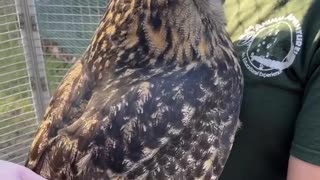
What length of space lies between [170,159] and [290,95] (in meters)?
0.26

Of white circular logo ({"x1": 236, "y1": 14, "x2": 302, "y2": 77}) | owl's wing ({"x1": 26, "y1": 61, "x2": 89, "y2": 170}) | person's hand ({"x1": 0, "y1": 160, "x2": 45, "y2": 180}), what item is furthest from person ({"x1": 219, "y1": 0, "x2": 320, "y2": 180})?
person's hand ({"x1": 0, "y1": 160, "x2": 45, "y2": 180})

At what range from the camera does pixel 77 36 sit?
2.70 meters

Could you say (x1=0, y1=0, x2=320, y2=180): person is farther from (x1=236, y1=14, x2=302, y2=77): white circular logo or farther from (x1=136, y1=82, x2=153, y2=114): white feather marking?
(x1=136, y1=82, x2=153, y2=114): white feather marking

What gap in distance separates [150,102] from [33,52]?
1.84 metres

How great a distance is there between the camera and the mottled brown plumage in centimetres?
106

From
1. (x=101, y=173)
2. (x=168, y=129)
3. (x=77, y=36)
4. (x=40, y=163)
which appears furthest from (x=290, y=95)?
(x=77, y=36)

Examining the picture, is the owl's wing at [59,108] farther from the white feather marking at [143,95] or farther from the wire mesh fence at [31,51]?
the wire mesh fence at [31,51]

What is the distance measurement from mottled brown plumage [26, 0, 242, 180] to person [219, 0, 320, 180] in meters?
0.06

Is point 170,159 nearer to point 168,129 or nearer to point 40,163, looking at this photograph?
point 168,129

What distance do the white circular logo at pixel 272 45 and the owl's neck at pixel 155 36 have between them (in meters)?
0.08

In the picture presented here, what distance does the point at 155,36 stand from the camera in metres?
1.09

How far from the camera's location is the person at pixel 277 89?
1.08 metres

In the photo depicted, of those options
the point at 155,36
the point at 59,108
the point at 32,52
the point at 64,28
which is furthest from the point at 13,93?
the point at 155,36

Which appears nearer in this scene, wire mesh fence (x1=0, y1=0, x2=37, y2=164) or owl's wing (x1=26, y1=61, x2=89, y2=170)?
owl's wing (x1=26, y1=61, x2=89, y2=170)
